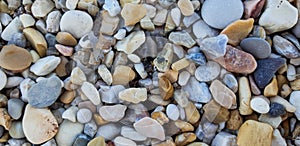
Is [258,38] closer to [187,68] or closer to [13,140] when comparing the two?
[187,68]

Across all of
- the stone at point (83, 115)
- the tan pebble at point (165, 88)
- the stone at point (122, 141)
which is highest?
the tan pebble at point (165, 88)

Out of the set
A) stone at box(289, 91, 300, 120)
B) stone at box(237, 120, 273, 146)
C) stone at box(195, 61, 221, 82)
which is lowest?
stone at box(237, 120, 273, 146)

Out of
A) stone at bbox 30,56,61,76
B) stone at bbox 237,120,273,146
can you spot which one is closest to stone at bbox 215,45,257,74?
stone at bbox 237,120,273,146

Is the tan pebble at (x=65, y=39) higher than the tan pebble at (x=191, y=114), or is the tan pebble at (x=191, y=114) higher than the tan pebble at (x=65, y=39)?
the tan pebble at (x=65, y=39)

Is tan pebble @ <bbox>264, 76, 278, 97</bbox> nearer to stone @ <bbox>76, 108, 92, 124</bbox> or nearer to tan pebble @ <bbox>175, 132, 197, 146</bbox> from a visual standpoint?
tan pebble @ <bbox>175, 132, 197, 146</bbox>

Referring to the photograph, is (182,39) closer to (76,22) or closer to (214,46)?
(214,46)

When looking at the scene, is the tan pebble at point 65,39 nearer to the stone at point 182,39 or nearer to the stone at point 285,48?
the stone at point 182,39

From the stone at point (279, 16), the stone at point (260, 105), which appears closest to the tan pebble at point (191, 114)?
the stone at point (260, 105)

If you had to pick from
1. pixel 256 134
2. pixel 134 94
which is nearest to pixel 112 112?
pixel 134 94
